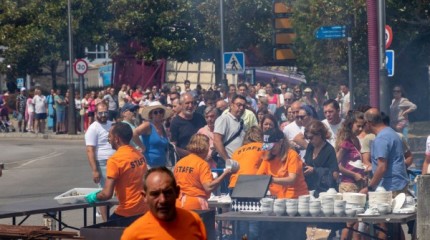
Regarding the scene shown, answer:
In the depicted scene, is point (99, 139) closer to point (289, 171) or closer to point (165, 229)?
point (289, 171)

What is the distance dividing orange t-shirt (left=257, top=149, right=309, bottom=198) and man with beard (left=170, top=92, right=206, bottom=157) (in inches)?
142

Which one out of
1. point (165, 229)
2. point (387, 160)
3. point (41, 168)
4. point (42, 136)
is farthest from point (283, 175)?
point (42, 136)

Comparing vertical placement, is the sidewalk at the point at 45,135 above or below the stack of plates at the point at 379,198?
below

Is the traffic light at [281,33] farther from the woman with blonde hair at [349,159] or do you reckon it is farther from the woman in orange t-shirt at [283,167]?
the woman in orange t-shirt at [283,167]

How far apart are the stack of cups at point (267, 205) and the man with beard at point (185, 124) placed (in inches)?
183

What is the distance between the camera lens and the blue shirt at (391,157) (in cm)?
1048

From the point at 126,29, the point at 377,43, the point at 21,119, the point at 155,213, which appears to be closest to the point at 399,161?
the point at 155,213

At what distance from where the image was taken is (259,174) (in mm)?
10602

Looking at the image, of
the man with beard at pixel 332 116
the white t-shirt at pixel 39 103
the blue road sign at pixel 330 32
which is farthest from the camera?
the white t-shirt at pixel 39 103

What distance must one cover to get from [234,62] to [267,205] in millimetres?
18758

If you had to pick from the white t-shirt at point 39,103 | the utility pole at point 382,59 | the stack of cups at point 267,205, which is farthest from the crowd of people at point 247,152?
the white t-shirt at point 39,103

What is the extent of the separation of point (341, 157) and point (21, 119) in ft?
97.4

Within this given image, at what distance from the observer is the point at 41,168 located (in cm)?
2455

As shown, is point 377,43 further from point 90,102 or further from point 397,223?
point 90,102
